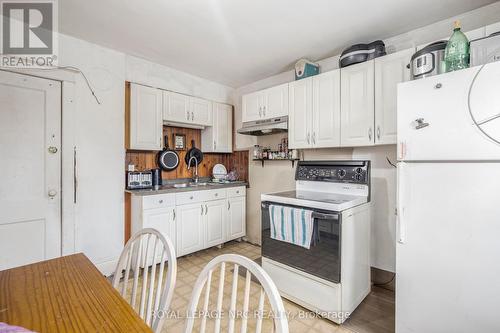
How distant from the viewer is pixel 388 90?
80.4 inches

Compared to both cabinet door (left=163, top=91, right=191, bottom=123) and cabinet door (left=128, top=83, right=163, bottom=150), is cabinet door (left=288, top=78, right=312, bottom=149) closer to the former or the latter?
cabinet door (left=163, top=91, right=191, bottom=123)

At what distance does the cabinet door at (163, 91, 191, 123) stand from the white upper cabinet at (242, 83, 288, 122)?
0.78 metres

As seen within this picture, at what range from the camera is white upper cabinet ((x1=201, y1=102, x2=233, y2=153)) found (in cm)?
348

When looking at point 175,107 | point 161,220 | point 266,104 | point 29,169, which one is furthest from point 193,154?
point 29,169

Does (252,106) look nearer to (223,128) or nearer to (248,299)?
(223,128)

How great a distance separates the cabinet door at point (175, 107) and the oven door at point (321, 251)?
6.49ft

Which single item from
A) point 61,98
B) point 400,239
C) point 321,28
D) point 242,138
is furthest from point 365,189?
point 61,98

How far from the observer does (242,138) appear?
3.62 meters

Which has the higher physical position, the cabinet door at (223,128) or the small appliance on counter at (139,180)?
the cabinet door at (223,128)

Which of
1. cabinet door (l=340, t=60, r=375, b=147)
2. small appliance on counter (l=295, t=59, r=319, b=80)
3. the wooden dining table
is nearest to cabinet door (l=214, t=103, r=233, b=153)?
small appliance on counter (l=295, t=59, r=319, b=80)

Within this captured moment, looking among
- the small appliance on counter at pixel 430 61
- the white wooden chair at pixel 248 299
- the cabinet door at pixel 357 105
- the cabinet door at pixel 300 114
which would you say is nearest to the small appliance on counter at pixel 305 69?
the cabinet door at pixel 300 114

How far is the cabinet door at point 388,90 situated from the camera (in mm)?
1981

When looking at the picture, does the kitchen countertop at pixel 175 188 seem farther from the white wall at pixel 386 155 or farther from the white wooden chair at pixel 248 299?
the white wooden chair at pixel 248 299

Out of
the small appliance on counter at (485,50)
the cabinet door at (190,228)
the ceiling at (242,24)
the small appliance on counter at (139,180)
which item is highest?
the ceiling at (242,24)
